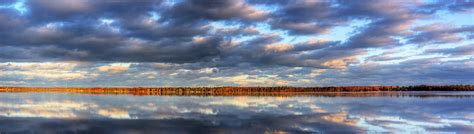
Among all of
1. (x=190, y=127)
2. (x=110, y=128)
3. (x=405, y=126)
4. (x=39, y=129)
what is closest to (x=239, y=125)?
(x=190, y=127)

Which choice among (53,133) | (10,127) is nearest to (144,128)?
(53,133)

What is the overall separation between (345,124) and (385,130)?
121 inches

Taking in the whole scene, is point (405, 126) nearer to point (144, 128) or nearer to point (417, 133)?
point (417, 133)

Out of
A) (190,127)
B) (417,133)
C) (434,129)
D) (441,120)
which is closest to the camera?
(417,133)

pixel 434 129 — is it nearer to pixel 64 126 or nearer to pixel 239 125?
pixel 239 125

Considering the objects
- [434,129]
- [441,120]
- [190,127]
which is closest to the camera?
[434,129]

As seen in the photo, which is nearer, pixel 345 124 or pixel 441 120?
pixel 345 124

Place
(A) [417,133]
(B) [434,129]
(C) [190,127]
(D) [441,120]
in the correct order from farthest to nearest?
(D) [441,120], (C) [190,127], (B) [434,129], (A) [417,133]

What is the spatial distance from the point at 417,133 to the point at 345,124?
4282 millimetres

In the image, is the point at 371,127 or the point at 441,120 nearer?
the point at 371,127

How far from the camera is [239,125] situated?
22.0 metres

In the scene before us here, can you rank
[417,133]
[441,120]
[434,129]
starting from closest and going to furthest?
[417,133] < [434,129] < [441,120]

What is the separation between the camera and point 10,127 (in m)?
21.3

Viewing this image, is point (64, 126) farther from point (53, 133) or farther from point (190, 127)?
point (190, 127)
